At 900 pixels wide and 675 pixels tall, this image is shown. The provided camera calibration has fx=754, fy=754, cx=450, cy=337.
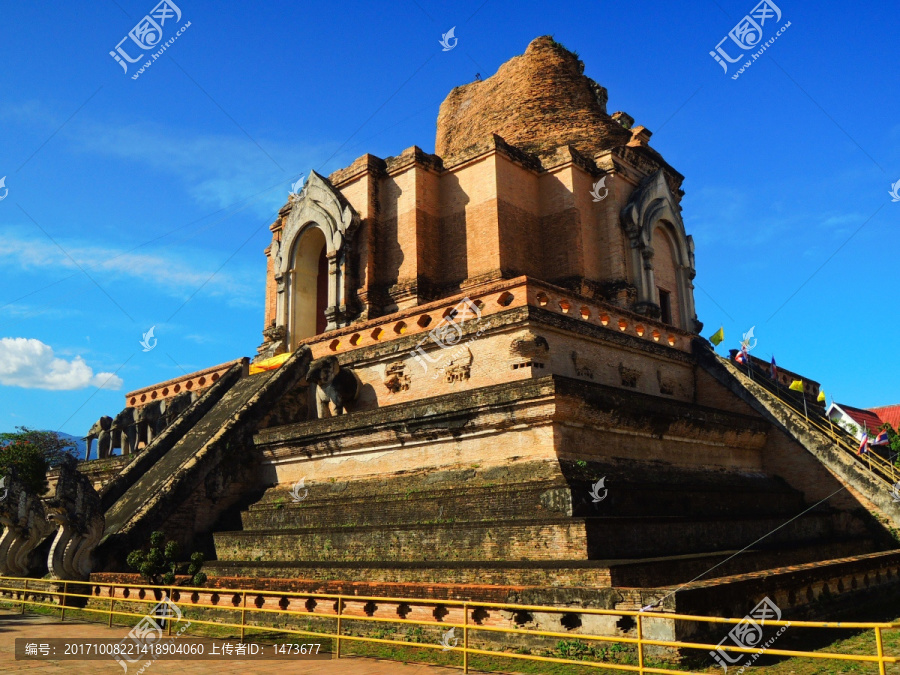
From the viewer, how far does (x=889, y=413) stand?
3856cm

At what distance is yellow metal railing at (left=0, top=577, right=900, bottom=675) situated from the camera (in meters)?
5.32

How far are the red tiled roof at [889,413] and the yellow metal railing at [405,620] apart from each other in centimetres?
3391

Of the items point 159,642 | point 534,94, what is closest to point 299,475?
point 159,642

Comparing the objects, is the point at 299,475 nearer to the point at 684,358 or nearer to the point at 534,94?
the point at 684,358

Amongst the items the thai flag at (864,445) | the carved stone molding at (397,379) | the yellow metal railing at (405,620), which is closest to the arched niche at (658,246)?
the thai flag at (864,445)

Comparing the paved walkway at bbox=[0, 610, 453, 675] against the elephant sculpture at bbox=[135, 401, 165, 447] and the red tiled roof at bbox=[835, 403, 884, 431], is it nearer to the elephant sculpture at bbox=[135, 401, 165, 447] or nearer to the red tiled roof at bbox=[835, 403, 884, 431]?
the elephant sculpture at bbox=[135, 401, 165, 447]

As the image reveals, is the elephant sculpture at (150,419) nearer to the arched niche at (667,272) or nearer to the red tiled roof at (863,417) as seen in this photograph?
the arched niche at (667,272)

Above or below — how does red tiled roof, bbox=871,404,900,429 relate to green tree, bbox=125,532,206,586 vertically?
above

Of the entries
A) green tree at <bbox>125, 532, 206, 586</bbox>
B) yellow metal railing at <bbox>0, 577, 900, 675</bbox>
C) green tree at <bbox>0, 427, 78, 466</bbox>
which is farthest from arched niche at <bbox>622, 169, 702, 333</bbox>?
green tree at <bbox>0, 427, 78, 466</bbox>

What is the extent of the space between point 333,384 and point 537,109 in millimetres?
11174

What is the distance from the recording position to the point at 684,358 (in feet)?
51.2

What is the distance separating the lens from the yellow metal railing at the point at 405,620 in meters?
5.32

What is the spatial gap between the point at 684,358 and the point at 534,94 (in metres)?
9.61

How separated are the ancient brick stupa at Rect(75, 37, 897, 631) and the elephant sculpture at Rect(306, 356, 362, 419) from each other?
0.13 ft
